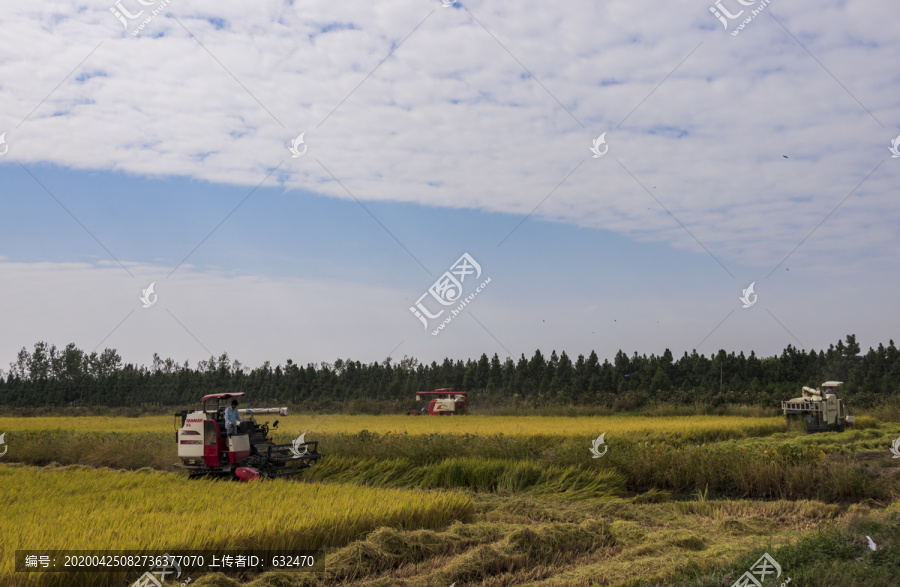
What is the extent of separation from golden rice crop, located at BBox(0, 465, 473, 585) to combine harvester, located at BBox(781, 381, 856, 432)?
17.0 m

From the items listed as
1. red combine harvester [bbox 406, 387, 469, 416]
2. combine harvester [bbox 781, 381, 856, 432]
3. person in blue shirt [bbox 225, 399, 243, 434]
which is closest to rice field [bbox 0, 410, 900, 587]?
person in blue shirt [bbox 225, 399, 243, 434]

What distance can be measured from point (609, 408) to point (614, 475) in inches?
967

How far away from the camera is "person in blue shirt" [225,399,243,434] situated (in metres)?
12.5

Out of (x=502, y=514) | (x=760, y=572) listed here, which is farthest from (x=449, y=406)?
(x=760, y=572)

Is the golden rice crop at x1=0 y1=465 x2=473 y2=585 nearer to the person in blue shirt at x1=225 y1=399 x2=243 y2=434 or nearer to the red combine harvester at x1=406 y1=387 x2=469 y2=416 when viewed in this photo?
the person in blue shirt at x1=225 y1=399 x2=243 y2=434

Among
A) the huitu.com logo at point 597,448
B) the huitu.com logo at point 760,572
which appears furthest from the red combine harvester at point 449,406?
the huitu.com logo at point 760,572

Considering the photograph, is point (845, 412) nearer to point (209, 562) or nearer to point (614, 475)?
point (614, 475)

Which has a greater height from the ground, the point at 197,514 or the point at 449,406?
the point at 197,514

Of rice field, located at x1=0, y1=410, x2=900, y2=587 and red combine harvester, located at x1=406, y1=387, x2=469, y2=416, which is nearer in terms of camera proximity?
rice field, located at x1=0, y1=410, x2=900, y2=587

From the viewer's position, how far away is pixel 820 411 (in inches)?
835

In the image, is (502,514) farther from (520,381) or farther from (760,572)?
(520,381)

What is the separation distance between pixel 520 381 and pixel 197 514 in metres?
44.9

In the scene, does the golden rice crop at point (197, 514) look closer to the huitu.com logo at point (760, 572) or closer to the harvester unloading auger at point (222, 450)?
the harvester unloading auger at point (222, 450)

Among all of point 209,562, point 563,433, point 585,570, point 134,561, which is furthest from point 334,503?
point 563,433
